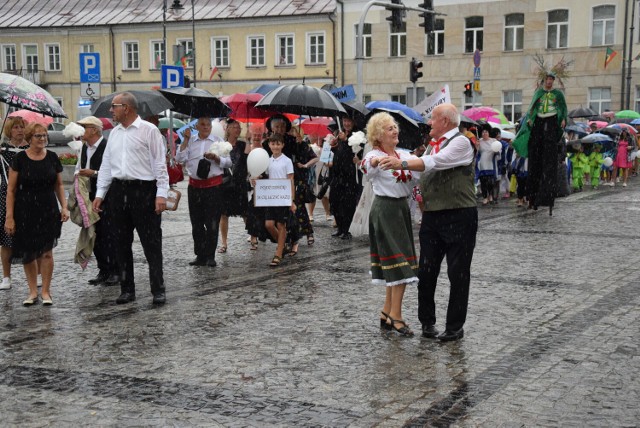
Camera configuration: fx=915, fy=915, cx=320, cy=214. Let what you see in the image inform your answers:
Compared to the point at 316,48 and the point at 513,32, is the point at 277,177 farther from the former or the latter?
the point at 316,48

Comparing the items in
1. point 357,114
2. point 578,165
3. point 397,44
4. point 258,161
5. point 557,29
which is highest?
point 557,29

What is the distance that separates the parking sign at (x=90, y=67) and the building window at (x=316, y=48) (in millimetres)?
29436

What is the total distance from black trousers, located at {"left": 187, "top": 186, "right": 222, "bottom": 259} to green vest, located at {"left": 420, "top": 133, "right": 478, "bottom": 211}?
15.1ft

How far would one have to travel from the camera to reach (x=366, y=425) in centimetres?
505

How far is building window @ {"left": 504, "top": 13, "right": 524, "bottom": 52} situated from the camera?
1724 inches

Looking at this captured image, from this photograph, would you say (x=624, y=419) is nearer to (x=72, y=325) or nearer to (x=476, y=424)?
(x=476, y=424)

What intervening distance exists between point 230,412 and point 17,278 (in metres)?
5.77

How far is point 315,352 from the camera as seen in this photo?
263 inches

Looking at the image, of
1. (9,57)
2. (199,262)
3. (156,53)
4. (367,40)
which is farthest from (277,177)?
(9,57)

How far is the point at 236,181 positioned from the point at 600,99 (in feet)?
110

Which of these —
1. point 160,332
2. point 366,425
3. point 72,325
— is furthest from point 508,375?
point 72,325

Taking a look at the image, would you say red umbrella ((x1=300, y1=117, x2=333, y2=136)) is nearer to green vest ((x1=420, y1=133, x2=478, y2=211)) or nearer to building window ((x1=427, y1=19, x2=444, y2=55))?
green vest ((x1=420, y1=133, x2=478, y2=211))

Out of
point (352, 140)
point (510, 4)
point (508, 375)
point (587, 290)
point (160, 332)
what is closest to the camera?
point (508, 375)

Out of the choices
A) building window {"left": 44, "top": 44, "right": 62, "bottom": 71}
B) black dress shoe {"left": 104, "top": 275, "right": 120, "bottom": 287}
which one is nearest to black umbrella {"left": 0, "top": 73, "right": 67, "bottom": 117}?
black dress shoe {"left": 104, "top": 275, "right": 120, "bottom": 287}
